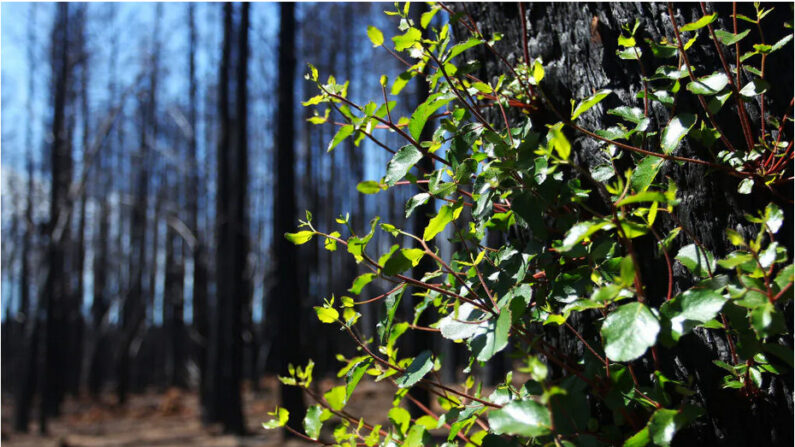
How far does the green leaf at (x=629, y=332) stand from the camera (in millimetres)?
659

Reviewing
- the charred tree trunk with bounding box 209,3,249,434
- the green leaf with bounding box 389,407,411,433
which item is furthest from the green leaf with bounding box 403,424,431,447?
the charred tree trunk with bounding box 209,3,249,434

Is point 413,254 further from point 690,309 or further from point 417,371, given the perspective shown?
point 690,309

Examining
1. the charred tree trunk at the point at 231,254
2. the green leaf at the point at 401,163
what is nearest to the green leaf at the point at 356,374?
the green leaf at the point at 401,163

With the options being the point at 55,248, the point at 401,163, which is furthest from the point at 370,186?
the point at 55,248

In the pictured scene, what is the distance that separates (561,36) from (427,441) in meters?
0.92

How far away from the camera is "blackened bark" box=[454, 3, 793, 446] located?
3.29 feet

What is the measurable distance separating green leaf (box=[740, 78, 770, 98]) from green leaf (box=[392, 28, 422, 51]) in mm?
558

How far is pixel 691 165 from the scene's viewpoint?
3.58 feet

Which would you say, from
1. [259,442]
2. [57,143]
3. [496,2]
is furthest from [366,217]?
[496,2]

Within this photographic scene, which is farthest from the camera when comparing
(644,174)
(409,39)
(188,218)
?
(188,218)

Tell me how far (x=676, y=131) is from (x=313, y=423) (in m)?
0.83

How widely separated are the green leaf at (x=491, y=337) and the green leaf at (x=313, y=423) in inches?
15.8

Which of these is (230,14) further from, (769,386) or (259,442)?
(769,386)

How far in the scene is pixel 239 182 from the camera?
9367mm
